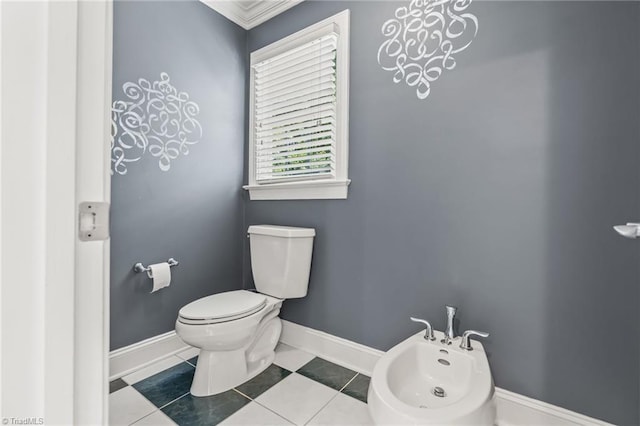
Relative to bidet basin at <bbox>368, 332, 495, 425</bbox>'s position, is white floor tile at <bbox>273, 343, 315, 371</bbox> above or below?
below

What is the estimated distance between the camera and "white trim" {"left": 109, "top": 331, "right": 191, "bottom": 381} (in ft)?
5.31

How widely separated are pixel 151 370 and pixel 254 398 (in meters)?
0.67

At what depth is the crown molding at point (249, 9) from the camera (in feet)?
6.63

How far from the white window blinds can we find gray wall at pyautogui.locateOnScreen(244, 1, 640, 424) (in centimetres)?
17

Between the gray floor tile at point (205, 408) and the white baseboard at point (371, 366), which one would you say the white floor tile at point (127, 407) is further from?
the white baseboard at point (371, 366)

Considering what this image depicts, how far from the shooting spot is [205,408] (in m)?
1.40

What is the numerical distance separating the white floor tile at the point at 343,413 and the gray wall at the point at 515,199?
1.11ft

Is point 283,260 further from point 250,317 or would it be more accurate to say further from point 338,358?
point 338,358

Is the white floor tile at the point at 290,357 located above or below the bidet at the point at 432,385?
below

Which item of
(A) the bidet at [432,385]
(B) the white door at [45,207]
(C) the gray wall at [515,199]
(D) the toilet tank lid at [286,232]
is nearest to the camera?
(B) the white door at [45,207]

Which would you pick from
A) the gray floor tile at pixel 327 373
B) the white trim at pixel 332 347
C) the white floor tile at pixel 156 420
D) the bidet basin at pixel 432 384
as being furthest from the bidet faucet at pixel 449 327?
the white floor tile at pixel 156 420

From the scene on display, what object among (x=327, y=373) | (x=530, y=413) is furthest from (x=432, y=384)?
(x=327, y=373)

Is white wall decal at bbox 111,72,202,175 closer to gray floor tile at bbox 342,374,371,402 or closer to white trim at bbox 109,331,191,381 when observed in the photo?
white trim at bbox 109,331,191,381

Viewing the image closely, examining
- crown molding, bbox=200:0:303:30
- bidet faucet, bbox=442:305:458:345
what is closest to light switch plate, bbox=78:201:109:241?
bidet faucet, bbox=442:305:458:345
